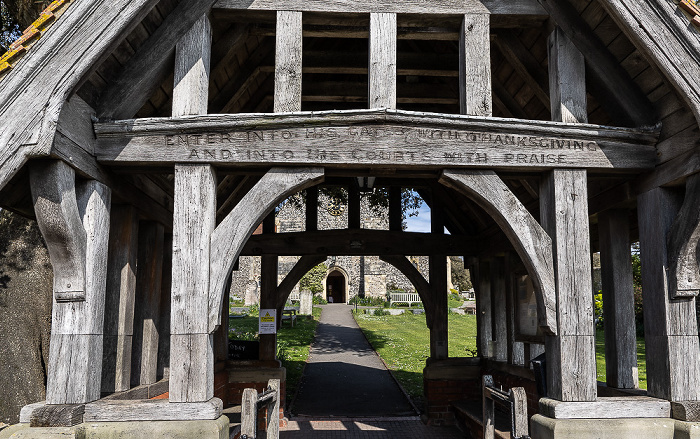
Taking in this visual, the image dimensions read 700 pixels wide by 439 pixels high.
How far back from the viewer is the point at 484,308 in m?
9.34

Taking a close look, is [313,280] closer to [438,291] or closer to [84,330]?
[438,291]

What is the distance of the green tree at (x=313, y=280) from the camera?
34.7m

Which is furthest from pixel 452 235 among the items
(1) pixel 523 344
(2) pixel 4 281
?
(2) pixel 4 281

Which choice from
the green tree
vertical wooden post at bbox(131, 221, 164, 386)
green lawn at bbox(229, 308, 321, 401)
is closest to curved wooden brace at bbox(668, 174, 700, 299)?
vertical wooden post at bbox(131, 221, 164, 386)

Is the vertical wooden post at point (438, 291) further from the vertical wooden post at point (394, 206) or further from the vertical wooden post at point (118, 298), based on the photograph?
the vertical wooden post at point (118, 298)

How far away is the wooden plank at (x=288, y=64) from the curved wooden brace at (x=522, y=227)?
56.9 inches

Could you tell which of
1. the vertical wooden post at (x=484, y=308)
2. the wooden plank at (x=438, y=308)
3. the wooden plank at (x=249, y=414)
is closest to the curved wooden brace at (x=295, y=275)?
the wooden plank at (x=438, y=308)

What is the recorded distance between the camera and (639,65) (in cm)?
464

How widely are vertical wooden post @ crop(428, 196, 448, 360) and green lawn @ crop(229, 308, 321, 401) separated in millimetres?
2962

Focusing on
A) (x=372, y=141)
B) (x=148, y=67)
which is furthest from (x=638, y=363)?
(x=148, y=67)

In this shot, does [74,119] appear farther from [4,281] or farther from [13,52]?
[4,281]

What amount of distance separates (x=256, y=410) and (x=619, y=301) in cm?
351

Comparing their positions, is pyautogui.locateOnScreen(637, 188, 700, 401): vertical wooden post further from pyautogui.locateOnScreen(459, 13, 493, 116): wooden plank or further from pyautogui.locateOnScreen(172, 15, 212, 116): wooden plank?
pyautogui.locateOnScreen(172, 15, 212, 116): wooden plank

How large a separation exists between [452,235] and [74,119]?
6316 mm
